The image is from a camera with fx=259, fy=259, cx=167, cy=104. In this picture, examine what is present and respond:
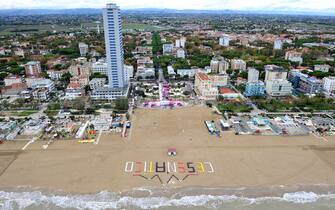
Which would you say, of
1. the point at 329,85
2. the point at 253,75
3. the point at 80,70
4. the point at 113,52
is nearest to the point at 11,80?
the point at 80,70

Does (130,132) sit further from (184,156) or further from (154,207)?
(154,207)

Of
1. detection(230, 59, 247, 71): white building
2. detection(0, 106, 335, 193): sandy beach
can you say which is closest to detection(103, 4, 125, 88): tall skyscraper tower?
detection(0, 106, 335, 193): sandy beach

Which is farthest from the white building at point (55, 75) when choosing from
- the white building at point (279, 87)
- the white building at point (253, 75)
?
the white building at point (279, 87)

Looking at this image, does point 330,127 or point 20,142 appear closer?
point 20,142

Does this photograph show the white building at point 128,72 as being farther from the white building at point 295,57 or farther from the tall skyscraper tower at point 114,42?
the white building at point 295,57

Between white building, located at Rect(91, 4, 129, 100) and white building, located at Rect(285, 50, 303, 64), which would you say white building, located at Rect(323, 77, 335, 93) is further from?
white building, located at Rect(91, 4, 129, 100)

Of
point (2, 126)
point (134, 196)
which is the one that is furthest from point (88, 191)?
point (2, 126)

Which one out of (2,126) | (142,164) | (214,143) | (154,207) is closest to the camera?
(154,207)
